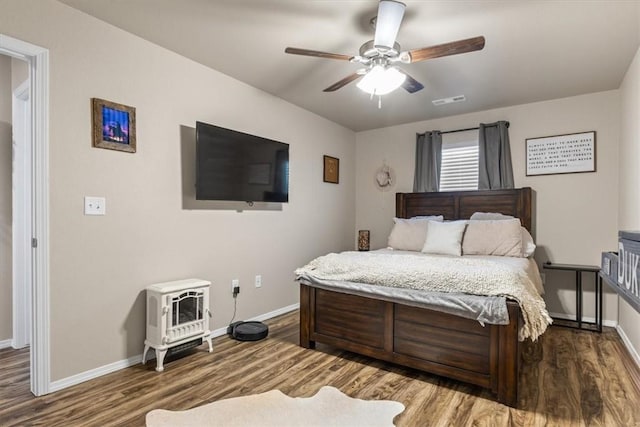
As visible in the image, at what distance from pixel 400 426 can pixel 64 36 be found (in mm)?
3165

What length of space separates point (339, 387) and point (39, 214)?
224cm

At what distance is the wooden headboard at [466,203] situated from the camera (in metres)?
3.96

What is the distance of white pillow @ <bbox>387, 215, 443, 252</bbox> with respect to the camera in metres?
3.89

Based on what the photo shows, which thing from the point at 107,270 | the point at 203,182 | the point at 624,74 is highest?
the point at 624,74

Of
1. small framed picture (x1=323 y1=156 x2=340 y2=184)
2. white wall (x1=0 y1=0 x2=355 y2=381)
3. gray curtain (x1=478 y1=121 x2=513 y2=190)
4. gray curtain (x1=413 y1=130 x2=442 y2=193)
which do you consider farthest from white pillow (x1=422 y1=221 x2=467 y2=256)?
white wall (x1=0 y1=0 x2=355 y2=381)

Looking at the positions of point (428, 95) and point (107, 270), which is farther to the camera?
point (428, 95)

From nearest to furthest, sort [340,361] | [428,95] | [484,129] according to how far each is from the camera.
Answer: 1. [340,361]
2. [428,95]
3. [484,129]

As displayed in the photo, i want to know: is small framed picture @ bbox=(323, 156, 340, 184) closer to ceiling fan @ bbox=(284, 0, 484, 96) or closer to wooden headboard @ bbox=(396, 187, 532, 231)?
wooden headboard @ bbox=(396, 187, 532, 231)

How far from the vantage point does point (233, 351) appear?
2.91m

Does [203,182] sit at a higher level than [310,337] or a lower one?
higher

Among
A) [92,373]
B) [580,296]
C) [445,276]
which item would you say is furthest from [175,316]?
[580,296]

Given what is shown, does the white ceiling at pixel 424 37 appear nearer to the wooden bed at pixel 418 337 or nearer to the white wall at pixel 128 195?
the white wall at pixel 128 195

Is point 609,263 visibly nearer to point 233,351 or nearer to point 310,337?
point 310,337

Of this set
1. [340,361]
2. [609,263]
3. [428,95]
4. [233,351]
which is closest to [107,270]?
[233,351]
